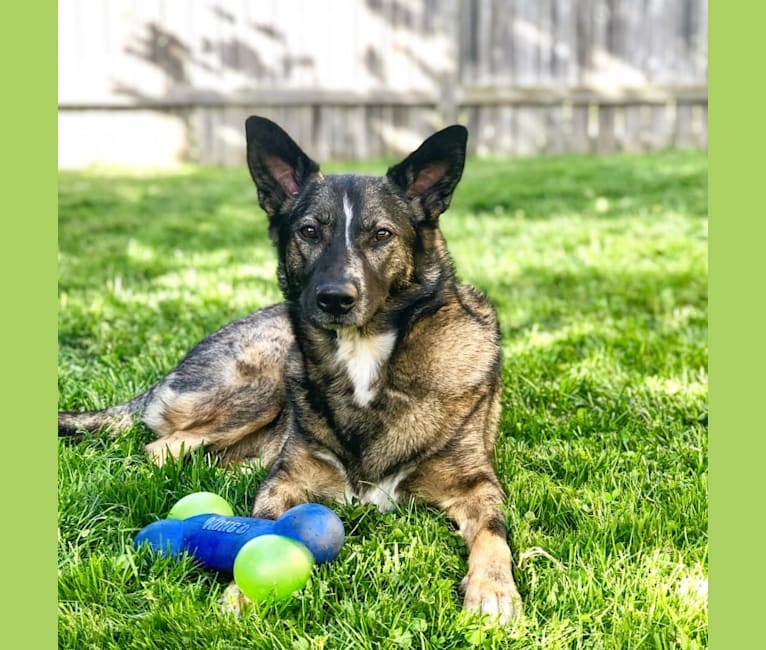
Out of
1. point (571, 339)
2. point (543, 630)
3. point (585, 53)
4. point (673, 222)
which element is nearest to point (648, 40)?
point (585, 53)

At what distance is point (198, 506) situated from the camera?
2971 mm

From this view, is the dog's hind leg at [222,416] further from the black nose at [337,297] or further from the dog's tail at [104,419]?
the black nose at [337,297]

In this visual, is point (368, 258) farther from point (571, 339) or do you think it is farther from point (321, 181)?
point (571, 339)

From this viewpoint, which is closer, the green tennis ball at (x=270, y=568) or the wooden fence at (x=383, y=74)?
the green tennis ball at (x=270, y=568)

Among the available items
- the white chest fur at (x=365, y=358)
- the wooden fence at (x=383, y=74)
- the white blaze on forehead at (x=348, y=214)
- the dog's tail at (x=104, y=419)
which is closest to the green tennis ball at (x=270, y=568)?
the white chest fur at (x=365, y=358)

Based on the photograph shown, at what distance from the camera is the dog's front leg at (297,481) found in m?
3.09

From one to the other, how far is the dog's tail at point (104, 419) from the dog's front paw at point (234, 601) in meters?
1.38

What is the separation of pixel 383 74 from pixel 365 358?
9.67 metres

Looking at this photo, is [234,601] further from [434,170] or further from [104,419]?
[434,170]

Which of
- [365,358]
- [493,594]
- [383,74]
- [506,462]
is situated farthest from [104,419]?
[383,74]

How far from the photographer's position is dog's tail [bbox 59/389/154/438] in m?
3.68

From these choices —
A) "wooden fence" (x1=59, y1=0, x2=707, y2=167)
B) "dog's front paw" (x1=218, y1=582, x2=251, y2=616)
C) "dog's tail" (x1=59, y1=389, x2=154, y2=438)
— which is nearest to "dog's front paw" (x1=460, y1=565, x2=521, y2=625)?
"dog's front paw" (x1=218, y1=582, x2=251, y2=616)

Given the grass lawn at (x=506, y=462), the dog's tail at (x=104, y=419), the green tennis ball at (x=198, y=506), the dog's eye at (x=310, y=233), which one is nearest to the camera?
the grass lawn at (x=506, y=462)

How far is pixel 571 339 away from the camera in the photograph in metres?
4.94
